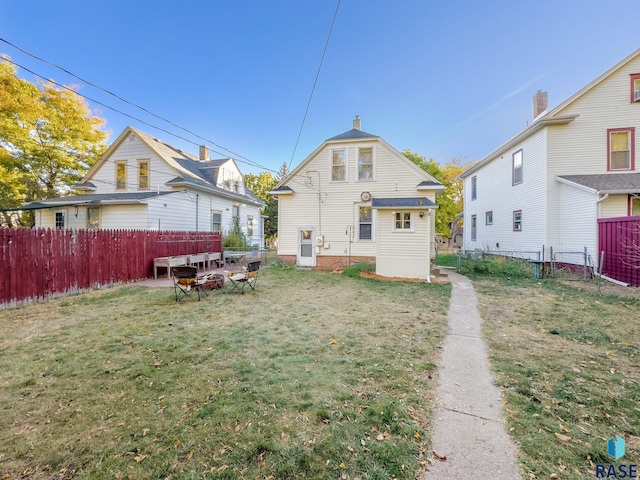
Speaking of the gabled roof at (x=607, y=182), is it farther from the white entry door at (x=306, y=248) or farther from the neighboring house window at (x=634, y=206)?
the white entry door at (x=306, y=248)

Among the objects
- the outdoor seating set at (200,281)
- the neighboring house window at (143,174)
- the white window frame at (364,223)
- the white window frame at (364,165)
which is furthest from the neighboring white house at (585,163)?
the neighboring house window at (143,174)

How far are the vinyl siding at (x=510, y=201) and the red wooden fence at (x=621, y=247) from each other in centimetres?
233

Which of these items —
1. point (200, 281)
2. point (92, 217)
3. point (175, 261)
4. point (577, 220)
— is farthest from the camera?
point (92, 217)

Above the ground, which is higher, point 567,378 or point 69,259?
point 69,259

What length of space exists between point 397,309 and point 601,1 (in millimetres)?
14289

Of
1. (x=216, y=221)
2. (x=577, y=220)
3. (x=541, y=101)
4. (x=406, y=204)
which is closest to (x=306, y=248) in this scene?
(x=406, y=204)

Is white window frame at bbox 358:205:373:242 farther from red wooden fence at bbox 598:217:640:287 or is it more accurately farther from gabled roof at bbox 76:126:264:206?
gabled roof at bbox 76:126:264:206

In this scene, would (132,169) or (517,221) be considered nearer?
(517,221)

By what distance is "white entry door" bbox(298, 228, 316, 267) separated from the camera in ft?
46.2

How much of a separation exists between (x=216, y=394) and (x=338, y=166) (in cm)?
1213

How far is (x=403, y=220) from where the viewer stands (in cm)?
1098

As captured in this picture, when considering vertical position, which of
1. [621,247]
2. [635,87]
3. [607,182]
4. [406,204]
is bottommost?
[621,247]

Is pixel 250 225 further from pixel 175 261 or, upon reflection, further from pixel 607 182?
pixel 607 182

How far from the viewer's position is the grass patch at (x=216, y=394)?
2.13m
